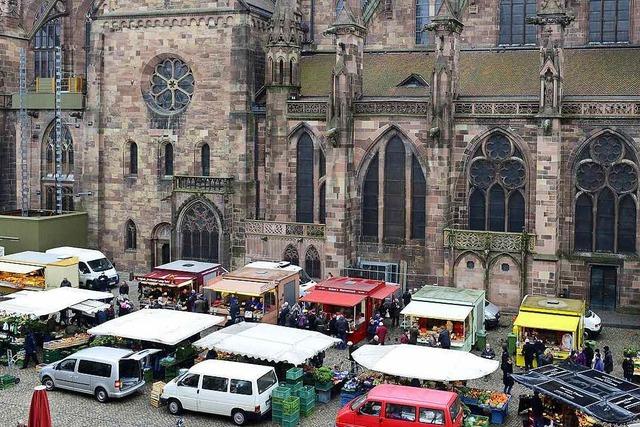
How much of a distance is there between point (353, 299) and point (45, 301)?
12.8 metres

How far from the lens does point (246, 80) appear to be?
156 feet

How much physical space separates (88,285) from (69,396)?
17.3 meters

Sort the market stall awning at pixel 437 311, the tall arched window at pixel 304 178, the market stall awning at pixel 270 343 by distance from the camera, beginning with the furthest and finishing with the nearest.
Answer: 1. the tall arched window at pixel 304 178
2. the market stall awning at pixel 437 311
3. the market stall awning at pixel 270 343

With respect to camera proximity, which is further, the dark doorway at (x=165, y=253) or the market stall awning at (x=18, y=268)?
the dark doorway at (x=165, y=253)

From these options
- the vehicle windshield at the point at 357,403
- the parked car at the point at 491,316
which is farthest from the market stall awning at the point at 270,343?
the parked car at the point at 491,316

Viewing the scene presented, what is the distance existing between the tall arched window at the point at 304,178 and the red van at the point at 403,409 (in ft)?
75.3

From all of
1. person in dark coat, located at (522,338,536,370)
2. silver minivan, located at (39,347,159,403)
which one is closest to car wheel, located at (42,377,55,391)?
silver minivan, located at (39,347,159,403)

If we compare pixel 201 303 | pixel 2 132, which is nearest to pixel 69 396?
pixel 201 303

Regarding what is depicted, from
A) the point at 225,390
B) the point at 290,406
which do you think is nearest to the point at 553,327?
the point at 290,406

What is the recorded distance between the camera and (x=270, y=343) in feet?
92.5

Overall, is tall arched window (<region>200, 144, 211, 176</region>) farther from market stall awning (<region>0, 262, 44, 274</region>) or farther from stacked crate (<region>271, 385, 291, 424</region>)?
stacked crate (<region>271, 385, 291, 424</region>)

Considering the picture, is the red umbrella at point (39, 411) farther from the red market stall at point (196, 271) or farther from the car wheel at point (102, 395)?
the red market stall at point (196, 271)

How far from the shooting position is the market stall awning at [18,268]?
40181mm

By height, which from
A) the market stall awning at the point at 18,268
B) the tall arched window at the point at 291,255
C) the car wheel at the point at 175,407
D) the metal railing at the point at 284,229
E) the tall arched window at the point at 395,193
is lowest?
the car wheel at the point at 175,407
